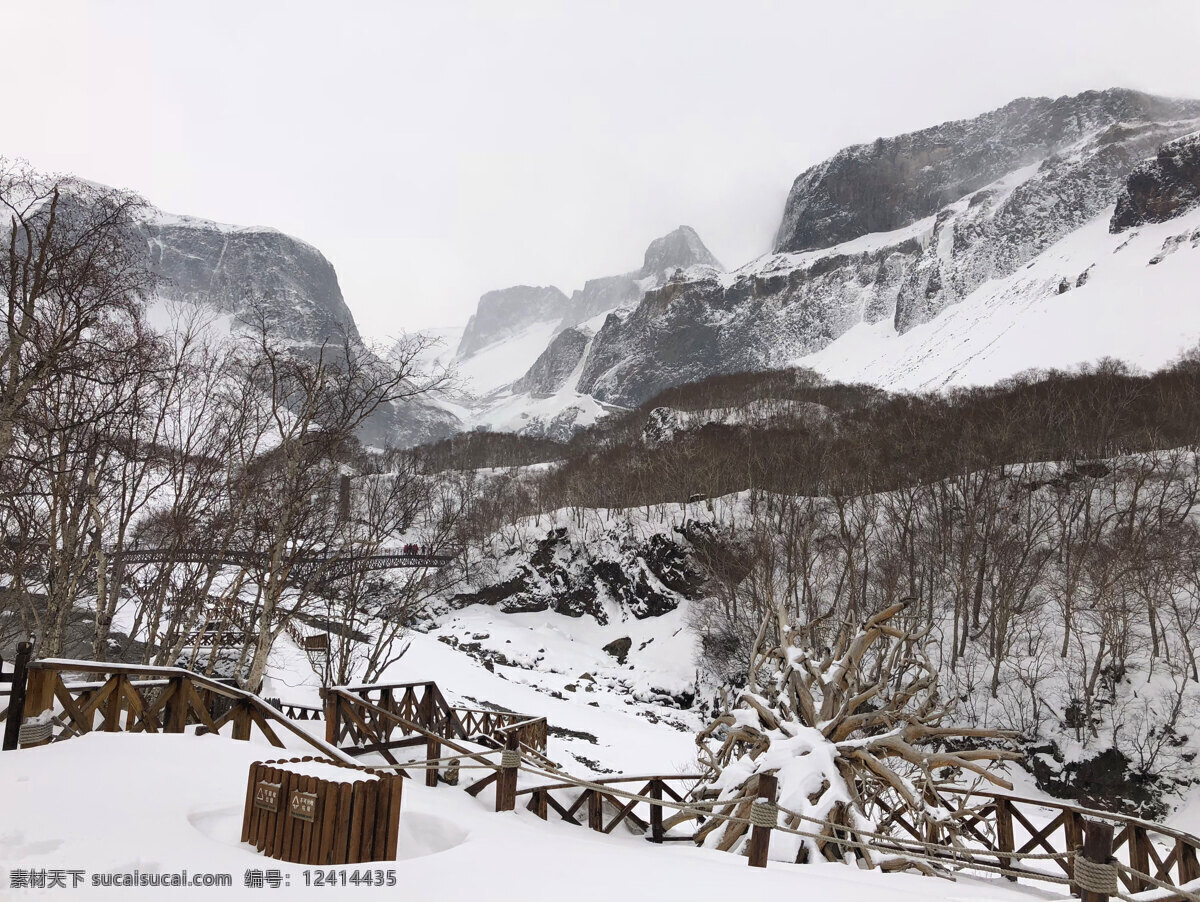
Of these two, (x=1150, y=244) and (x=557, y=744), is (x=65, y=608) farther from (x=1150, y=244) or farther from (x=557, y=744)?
(x=1150, y=244)

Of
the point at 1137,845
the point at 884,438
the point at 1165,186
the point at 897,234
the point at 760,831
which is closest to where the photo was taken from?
the point at 760,831

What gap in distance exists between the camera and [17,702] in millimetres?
5934

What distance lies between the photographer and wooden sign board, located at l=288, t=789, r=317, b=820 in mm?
4203

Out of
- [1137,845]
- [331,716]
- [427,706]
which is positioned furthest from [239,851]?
[1137,845]

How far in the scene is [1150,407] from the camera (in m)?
34.0

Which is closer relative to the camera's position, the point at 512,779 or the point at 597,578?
the point at 512,779

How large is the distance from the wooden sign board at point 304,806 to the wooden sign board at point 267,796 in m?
0.12

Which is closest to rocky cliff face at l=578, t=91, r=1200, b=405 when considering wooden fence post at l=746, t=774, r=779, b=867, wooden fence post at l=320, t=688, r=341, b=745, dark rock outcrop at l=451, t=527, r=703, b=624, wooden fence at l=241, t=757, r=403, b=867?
dark rock outcrop at l=451, t=527, r=703, b=624

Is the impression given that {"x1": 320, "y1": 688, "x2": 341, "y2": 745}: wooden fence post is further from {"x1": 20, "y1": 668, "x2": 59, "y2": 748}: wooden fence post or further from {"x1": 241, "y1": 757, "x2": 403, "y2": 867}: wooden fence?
{"x1": 241, "y1": 757, "x2": 403, "y2": 867}: wooden fence

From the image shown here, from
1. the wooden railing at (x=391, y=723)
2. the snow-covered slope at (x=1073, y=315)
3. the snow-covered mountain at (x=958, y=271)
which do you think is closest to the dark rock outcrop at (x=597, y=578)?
the snow-covered mountain at (x=958, y=271)

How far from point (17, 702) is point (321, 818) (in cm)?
403

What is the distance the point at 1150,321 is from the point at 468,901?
65280 millimetres

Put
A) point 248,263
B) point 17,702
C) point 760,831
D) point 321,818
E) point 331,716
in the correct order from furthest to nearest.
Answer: point 248,263, point 331,716, point 17,702, point 760,831, point 321,818

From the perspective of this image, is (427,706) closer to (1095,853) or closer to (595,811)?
(595,811)
